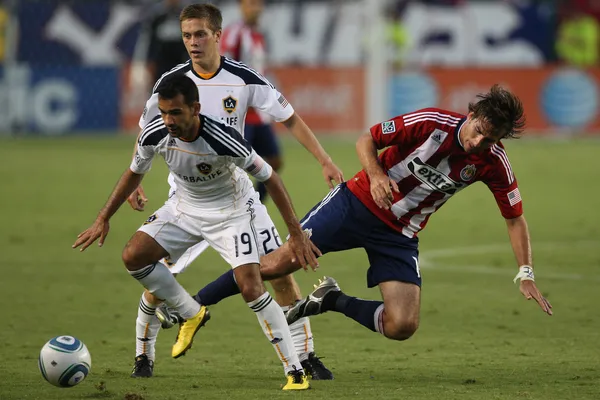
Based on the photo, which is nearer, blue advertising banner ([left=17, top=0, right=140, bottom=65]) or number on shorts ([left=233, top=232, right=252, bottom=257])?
number on shorts ([left=233, top=232, right=252, bottom=257])

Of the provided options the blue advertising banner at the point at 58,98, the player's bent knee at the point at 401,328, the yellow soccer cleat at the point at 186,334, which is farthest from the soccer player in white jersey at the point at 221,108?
the blue advertising banner at the point at 58,98

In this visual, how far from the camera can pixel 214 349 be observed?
790cm

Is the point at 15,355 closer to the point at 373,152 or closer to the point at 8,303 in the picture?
the point at 8,303

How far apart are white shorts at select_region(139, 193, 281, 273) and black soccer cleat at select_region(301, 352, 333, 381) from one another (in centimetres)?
70

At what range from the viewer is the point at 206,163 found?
259 inches

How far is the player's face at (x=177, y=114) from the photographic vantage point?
6.16 m

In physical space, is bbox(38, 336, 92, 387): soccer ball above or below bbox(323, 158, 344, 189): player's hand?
below

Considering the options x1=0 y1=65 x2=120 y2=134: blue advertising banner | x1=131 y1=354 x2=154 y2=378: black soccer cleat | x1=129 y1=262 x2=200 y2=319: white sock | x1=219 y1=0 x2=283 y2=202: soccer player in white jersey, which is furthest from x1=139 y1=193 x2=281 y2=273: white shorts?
x1=0 y1=65 x2=120 y2=134: blue advertising banner

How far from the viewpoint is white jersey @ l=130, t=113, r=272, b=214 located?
640cm

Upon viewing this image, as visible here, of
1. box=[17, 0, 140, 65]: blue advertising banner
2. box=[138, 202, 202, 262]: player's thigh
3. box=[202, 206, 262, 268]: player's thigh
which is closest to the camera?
box=[202, 206, 262, 268]: player's thigh

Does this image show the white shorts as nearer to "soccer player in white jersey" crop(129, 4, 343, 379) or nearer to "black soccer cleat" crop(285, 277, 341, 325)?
"soccer player in white jersey" crop(129, 4, 343, 379)

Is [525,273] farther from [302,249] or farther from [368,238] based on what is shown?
[302,249]

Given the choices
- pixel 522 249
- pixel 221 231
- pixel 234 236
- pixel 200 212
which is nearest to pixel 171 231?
pixel 200 212

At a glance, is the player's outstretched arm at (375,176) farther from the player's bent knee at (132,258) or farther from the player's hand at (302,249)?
the player's bent knee at (132,258)
